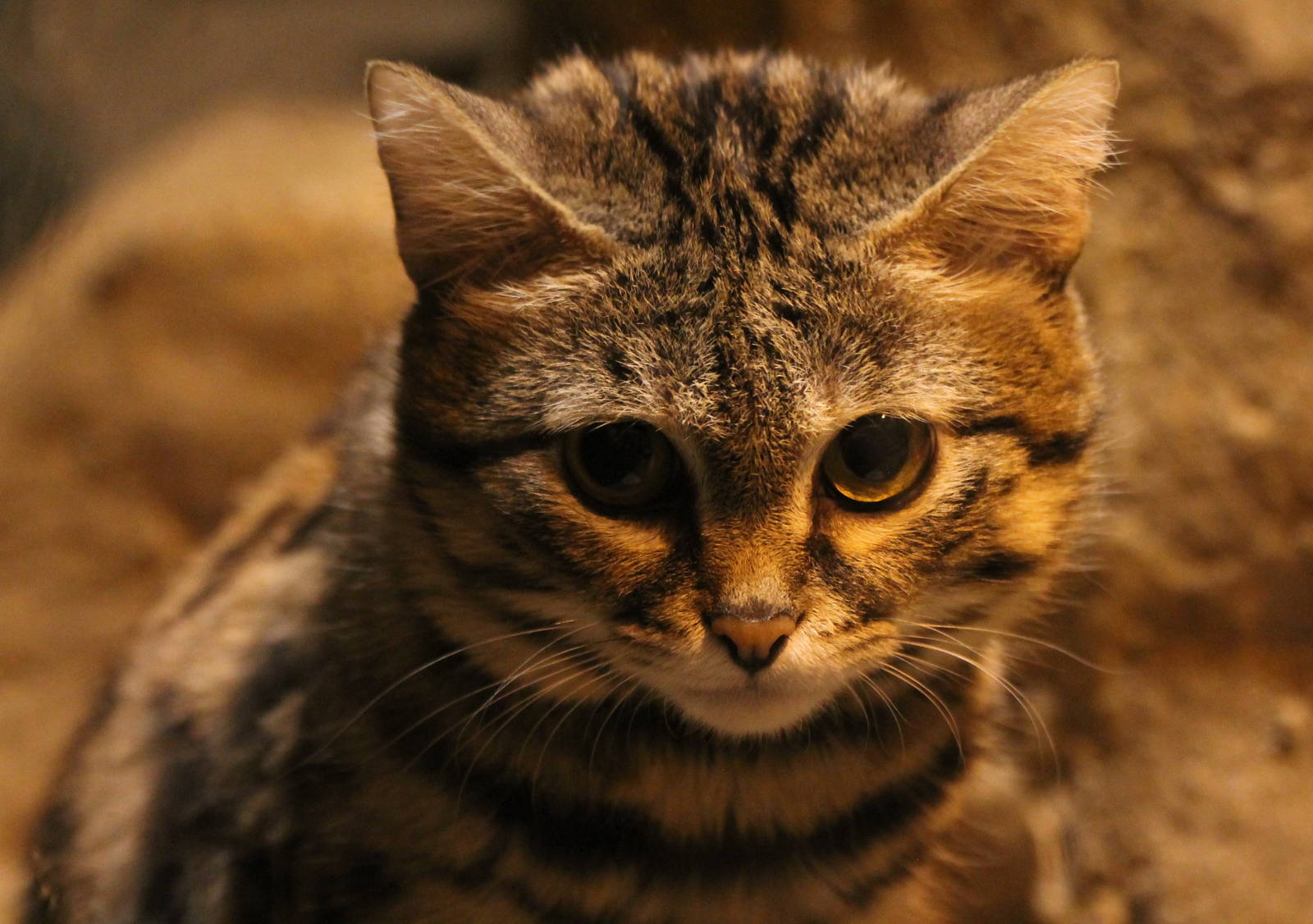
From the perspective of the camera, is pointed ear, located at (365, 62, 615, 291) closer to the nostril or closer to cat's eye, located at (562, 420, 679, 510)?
cat's eye, located at (562, 420, 679, 510)

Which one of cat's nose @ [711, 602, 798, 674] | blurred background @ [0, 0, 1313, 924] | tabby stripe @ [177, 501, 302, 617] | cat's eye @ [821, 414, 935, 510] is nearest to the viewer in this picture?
cat's nose @ [711, 602, 798, 674]

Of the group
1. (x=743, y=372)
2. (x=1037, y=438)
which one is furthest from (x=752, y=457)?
(x=1037, y=438)

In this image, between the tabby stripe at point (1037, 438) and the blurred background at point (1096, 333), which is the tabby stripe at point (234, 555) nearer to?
the blurred background at point (1096, 333)

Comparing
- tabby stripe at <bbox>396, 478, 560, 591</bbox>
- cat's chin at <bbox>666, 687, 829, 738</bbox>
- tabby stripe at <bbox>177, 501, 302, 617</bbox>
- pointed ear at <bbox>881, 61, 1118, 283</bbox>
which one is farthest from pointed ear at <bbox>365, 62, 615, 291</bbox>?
tabby stripe at <bbox>177, 501, 302, 617</bbox>

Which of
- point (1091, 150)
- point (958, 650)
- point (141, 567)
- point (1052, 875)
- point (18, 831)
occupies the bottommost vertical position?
point (18, 831)

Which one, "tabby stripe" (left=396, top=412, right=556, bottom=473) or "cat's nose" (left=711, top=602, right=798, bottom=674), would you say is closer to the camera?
"cat's nose" (left=711, top=602, right=798, bottom=674)

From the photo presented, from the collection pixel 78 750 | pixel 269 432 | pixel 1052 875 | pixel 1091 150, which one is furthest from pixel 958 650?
pixel 269 432

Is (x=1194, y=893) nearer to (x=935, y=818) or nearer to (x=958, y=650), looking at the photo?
(x=935, y=818)
